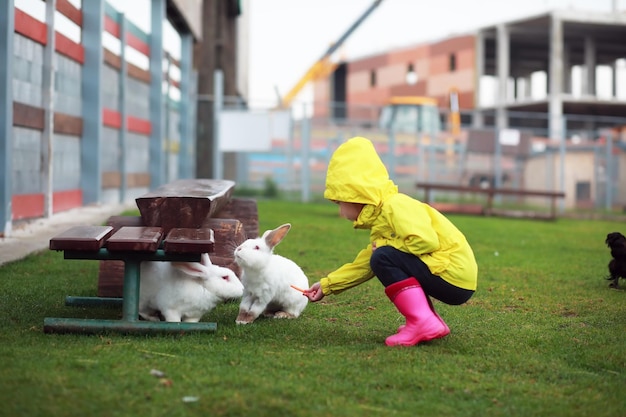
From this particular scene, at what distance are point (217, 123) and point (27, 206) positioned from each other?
Answer: 11.3 meters

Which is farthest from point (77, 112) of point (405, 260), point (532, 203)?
point (532, 203)

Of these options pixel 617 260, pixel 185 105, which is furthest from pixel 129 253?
pixel 185 105

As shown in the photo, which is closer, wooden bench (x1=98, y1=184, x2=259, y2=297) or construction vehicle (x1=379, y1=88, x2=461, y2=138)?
wooden bench (x1=98, y1=184, x2=259, y2=297)

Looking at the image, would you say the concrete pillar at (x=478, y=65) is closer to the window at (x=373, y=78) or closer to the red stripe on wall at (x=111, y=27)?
the window at (x=373, y=78)

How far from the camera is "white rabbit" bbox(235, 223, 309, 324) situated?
16.1 ft

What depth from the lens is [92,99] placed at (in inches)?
494

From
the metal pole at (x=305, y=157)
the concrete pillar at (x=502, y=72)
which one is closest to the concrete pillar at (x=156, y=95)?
the metal pole at (x=305, y=157)

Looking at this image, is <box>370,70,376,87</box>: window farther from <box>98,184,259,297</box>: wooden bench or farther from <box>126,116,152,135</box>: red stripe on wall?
<box>98,184,259,297</box>: wooden bench

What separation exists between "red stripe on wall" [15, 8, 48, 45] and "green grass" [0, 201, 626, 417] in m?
3.54

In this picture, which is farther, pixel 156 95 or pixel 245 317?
pixel 156 95

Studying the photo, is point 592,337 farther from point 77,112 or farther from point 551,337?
point 77,112

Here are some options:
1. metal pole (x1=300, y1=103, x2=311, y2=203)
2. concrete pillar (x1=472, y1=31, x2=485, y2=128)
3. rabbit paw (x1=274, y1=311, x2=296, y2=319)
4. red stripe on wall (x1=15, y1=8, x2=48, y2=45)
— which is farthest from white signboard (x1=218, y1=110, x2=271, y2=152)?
concrete pillar (x1=472, y1=31, x2=485, y2=128)

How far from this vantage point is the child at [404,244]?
14.5ft

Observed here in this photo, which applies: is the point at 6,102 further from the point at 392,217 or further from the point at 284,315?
the point at 392,217
